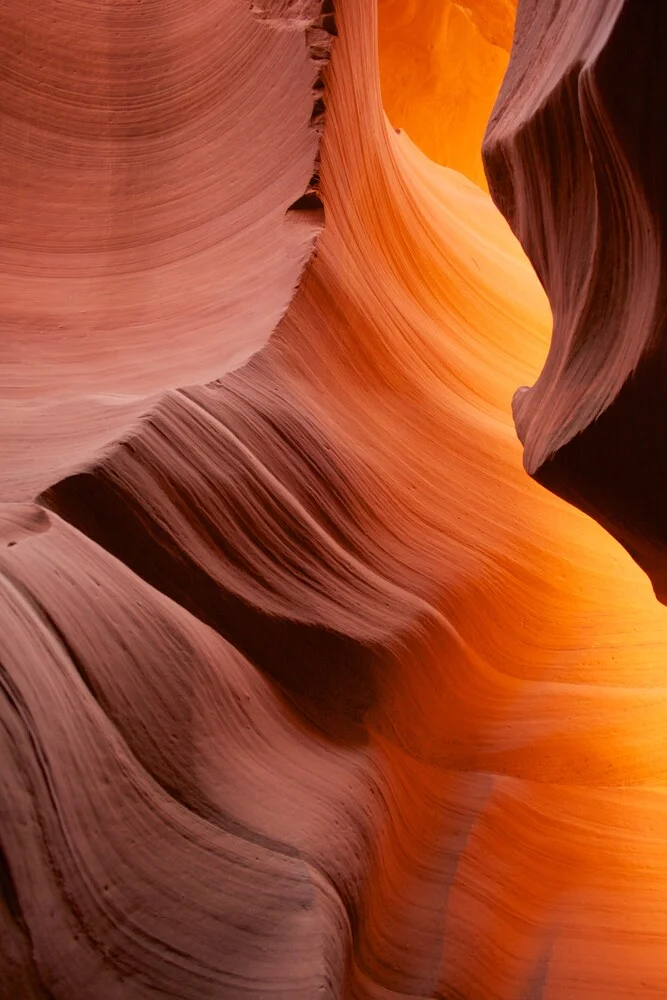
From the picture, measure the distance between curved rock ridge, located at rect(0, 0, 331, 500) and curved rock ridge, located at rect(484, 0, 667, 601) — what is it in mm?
584

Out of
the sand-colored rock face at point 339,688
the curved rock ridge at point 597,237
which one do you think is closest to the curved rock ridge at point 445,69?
the sand-colored rock face at point 339,688

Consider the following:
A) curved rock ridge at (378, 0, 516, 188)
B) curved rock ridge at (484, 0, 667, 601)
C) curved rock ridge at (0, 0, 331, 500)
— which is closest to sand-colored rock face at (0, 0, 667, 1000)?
curved rock ridge at (0, 0, 331, 500)

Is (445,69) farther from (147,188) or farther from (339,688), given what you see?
(339,688)

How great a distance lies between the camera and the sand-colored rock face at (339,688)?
1.30 m

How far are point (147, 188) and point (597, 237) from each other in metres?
1.26

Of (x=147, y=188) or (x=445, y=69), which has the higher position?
(x=445, y=69)

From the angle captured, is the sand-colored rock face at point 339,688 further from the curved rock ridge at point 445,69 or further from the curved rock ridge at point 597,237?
the curved rock ridge at point 445,69

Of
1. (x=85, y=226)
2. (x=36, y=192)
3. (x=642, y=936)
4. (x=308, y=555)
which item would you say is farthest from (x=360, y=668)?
(x=36, y=192)

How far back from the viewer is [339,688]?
70.0 inches

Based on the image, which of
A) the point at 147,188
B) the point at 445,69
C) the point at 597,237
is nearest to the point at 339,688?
the point at 597,237

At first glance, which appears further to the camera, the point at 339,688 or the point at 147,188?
the point at 147,188

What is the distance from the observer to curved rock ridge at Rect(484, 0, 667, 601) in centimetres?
125

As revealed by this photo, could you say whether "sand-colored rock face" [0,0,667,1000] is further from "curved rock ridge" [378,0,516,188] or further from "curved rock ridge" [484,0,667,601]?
"curved rock ridge" [378,0,516,188]

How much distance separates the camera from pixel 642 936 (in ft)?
5.75
